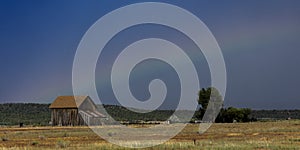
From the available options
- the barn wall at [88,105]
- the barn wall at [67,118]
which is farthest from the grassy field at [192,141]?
the barn wall at [88,105]

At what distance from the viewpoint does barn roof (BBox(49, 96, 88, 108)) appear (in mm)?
94062

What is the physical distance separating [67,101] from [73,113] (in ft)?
10.9

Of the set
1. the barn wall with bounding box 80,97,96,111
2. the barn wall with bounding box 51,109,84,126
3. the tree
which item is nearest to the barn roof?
the barn wall with bounding box 80,97,96,111

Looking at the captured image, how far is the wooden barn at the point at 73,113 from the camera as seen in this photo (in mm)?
93188

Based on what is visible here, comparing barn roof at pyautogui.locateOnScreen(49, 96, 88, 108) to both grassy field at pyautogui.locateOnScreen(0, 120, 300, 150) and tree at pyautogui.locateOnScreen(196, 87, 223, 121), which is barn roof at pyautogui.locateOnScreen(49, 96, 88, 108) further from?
grassy field at pyautogui.locateOnScreen(0, 120, 300, 150)

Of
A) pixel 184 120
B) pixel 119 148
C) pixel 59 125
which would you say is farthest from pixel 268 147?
pixel 184 120

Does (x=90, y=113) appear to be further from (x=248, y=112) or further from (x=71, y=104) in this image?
(x=248, y=112)

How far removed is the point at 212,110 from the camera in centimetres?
10694

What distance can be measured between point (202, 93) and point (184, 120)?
8.02 m

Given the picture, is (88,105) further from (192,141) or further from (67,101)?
(192,141)

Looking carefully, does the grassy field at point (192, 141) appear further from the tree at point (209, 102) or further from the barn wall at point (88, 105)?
the tree at point (209, 102)

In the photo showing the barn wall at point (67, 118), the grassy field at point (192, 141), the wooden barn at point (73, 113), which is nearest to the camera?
the grassy field at point (192, 141)

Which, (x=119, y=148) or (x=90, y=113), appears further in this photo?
(x=90, y=113)

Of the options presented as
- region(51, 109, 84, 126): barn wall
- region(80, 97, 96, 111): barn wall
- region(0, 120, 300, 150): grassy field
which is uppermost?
region(80, 97, 96, 111): barn wall
